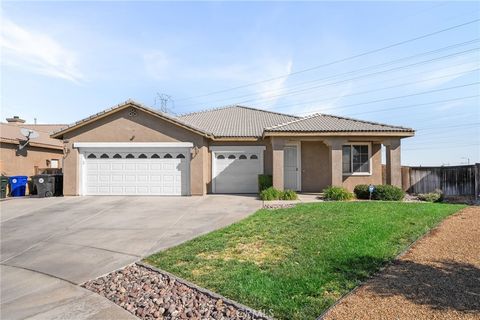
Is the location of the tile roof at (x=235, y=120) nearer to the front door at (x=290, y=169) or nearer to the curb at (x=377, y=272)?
the front door at (x=290, y=169)

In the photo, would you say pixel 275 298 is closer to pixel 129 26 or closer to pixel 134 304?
pixel 134 304

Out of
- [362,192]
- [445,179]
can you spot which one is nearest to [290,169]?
[362,192]

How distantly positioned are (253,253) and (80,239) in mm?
4765

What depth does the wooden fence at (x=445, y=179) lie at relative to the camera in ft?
52.3

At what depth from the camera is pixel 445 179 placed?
1703cm

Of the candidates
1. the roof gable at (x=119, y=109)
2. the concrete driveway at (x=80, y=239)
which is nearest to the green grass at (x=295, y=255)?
the concrete driveway at (x=80, y=239)

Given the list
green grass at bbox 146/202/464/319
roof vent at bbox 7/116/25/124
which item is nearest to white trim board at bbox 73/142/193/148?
green grass at bbox 146/202/464/319

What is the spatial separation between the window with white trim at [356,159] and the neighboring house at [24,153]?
18131 millimetres

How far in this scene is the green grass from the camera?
421 centimetres

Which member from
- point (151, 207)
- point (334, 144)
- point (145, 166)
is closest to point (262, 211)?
point (151, 207)

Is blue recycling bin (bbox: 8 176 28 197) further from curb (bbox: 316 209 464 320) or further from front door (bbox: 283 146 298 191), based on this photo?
curb (bbox: 316 209 464 320)

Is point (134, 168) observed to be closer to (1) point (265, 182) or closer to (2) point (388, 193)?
(1) point (265, 182)

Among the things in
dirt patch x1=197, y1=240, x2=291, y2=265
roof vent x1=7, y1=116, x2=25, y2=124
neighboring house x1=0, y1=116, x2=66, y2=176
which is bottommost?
dirt patch x1=197, y1=240, x2=291, y2=265

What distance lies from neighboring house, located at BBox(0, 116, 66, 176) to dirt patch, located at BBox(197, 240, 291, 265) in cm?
1720
